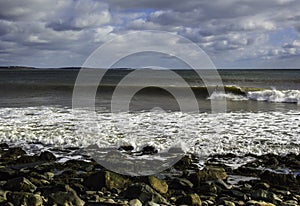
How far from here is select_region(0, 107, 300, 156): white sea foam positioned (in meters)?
11.2

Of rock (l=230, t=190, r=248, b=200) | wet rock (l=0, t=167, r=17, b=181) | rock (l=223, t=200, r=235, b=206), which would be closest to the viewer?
rock (l=223, t=200, r=235, b=206)

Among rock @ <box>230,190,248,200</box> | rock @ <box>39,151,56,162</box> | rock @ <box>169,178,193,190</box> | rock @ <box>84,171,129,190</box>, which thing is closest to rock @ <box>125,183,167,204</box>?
rock @ <box>84,171,129,190</box>

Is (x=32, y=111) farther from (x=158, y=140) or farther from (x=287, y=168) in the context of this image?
(x=287, y=168)

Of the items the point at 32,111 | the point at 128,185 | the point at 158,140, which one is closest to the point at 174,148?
the point at 158,140

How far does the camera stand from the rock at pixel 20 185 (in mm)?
7172

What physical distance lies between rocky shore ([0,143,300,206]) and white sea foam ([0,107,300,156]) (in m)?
1.48

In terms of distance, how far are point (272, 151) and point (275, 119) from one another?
5.96m

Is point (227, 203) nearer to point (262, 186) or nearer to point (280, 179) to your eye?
point (262, 186)

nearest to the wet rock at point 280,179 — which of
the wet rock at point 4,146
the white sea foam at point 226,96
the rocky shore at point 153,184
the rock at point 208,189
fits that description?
the rocky shore at point 153,184

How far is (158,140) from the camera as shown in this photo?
11.9 metres

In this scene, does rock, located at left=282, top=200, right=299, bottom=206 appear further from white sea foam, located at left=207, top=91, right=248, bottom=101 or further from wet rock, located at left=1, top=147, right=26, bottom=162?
white sea foam, located at left=207, top=91, right=248, bottom=101

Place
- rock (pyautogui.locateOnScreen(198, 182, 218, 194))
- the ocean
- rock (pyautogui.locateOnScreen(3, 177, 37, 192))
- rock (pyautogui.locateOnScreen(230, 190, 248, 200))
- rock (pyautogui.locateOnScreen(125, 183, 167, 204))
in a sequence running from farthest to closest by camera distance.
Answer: the ocean < rock (pyautogui.locateOnScreen(198, 182, 218, 194)) < rock (pyautogui.locateOnScreen(3, 177, 37, 192)) < rock (pyautogui.locateOnScreen(230, 190, 248, 200)) < rock (pyautogui.locateOnScreen(125, 183, 167, 204))

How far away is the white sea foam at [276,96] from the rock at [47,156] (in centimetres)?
2025

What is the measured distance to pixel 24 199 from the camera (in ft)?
21.0
